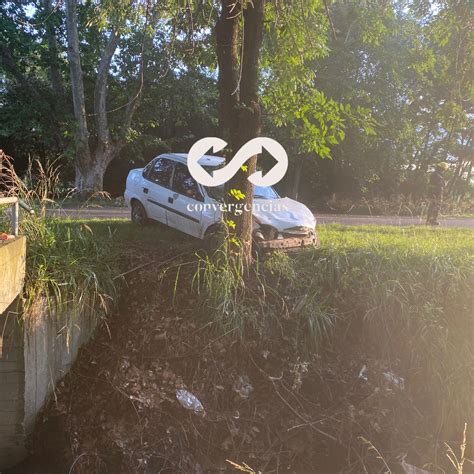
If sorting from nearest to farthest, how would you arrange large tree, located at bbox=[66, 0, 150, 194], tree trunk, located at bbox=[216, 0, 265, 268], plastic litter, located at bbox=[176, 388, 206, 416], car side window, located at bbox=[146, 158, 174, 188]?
plastic litter, located at bbox=[176, 388, 206, 416], tree trunk, located at bbox=[216, 0, 265, 268], car side window, located at bbox=[146, 158, 174, 188], large tree, located at bbox=[66, 0, 150, 194]

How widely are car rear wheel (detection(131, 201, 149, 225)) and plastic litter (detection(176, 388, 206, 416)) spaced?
430cm

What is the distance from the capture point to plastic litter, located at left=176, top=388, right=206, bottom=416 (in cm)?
481

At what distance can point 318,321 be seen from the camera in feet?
18.1

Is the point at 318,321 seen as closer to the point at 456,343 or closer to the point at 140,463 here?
the point at 456,343

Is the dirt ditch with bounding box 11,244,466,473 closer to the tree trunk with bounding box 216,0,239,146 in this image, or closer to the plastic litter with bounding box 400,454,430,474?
the plastic litter with bounding box 400,454,430,474

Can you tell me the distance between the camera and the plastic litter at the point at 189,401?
4812 millimetres

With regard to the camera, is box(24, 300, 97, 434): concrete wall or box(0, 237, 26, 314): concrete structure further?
box(24, 300, 97, 434): concrete wall

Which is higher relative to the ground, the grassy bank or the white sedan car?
the white sedan car

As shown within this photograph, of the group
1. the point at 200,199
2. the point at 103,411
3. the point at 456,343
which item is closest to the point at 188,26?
the point at 200,199

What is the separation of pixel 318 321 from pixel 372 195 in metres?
20.8

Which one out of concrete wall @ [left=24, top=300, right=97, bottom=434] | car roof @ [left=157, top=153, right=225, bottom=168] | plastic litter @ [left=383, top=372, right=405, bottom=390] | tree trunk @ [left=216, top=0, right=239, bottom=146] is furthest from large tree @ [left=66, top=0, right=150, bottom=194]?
plastic litter @ [left=383, top=372, right=405, bottom=390]

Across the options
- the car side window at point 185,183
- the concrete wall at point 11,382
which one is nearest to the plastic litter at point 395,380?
the car side window at point 185,183

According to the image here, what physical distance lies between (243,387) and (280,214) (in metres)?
3.04

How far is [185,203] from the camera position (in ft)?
24.8
